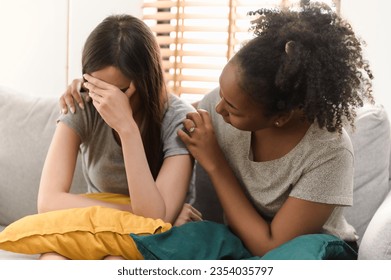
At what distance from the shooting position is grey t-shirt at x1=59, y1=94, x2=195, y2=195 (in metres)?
1.60

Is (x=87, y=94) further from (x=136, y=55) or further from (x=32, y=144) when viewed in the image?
(x=32, y=144)

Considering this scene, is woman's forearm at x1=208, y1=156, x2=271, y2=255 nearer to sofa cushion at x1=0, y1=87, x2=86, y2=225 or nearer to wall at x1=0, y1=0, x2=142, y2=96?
sofa cushion at x1=0, y1=87, x2=86, y2=225

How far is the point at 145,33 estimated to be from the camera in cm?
156

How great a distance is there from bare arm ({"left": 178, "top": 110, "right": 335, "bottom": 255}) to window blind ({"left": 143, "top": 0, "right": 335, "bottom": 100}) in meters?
1.51

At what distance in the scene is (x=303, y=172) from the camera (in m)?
1.42

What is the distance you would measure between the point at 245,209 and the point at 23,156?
84 cm

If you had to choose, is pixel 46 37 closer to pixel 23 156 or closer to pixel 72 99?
pixel 23 156

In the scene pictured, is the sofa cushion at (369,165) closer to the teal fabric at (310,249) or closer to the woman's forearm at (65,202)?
the teal fabric at (310,249)

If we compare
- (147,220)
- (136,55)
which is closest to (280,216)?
(147,220)

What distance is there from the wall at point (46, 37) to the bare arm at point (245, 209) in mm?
1751

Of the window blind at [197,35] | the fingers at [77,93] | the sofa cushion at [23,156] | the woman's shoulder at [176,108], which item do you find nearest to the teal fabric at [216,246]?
the woman's shoulder at [176,108]

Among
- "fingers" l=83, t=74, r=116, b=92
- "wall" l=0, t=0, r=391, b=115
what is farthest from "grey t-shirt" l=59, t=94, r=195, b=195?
"wall" l=0, t=0, r=391, b=115

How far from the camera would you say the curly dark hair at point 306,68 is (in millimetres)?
1312
